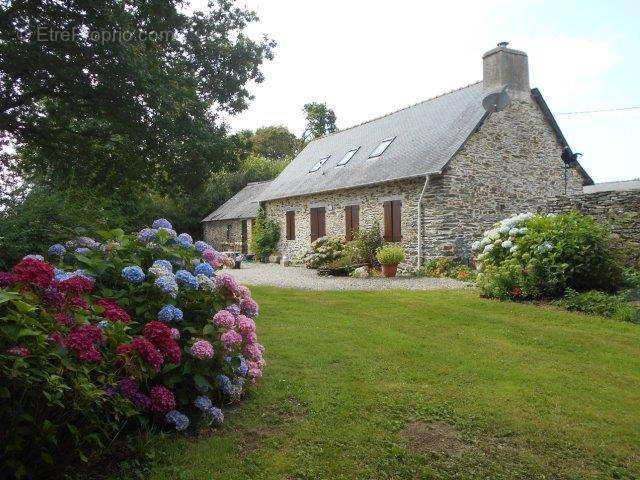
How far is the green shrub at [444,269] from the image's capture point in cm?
1351

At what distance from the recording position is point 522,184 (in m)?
16.2

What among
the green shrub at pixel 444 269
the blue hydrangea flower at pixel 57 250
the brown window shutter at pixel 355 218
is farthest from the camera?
the brown window shutter at pixel 355 218

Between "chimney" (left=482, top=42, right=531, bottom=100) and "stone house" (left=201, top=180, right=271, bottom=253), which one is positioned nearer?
"chimney" (left=482, top=42, right=531, bottom=100)

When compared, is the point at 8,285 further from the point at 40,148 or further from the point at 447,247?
the point at 447,247

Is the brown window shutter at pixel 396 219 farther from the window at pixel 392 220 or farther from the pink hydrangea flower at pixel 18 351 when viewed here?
the pink hydrangea flower at pixel 18 351

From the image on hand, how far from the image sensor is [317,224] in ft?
64.8

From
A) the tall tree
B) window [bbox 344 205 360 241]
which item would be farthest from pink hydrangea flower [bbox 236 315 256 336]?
window [bbox 344 205 360 241]

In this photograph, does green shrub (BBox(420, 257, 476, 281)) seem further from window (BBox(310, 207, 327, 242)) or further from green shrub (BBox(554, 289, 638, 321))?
window (BBox(310, 207, 327, 242))

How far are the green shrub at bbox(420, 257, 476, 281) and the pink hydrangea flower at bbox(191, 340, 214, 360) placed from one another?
10.8 metres

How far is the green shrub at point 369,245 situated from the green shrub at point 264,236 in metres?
7.22

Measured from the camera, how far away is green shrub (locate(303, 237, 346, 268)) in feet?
55.0

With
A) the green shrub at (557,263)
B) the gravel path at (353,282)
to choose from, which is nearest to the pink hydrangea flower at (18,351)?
→ the green shrub at (557,263)

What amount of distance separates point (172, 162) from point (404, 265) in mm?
8492

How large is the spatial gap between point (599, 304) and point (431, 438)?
5850 mm
